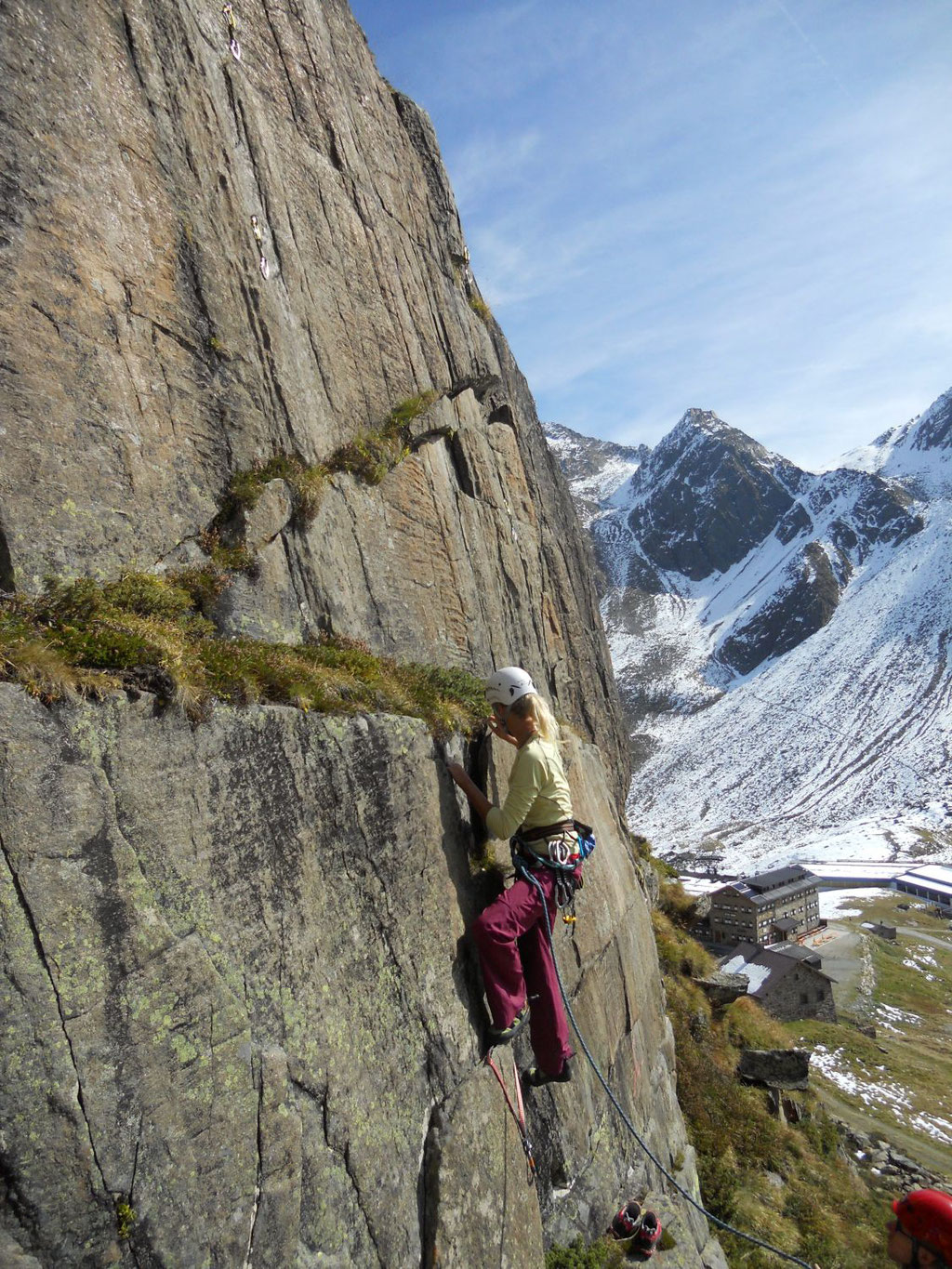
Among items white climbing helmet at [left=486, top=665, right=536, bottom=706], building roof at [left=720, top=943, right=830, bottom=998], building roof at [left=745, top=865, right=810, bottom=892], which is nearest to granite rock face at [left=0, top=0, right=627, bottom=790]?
white climbing helmet at [left=486, top=665, right=536, bottom=706]

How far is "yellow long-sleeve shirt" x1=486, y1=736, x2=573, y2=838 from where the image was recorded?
27.6 feet

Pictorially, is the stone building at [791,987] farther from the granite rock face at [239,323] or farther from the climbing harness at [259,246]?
the climbing harness at [259,246]

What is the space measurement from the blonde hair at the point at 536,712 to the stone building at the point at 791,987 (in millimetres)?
52774

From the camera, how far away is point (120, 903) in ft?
18.0

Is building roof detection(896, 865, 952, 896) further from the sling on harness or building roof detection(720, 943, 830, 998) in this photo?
the sling on harness

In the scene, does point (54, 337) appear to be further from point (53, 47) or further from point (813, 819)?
point (813, 819)

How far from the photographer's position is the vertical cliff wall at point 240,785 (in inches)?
203

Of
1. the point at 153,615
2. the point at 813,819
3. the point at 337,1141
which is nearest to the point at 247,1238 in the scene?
the point at 337,1141

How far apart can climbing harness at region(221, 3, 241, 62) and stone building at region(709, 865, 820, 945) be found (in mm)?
80621

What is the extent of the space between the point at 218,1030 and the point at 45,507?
558 centimetres

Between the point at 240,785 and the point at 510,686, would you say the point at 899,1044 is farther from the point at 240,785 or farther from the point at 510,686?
the point at 240,785

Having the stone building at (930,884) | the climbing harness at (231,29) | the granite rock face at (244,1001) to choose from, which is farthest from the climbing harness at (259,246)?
the stone building at (930,884)

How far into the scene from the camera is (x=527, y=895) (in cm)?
858

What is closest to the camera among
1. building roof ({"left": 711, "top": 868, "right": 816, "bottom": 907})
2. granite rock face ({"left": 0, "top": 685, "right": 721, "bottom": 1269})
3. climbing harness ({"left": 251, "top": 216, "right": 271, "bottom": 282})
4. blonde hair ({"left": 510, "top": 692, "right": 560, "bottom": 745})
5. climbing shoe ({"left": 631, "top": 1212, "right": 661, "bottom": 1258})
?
granite rock face ({"left": 0, "top": 685, "right": 721, "bottom": 1269})
